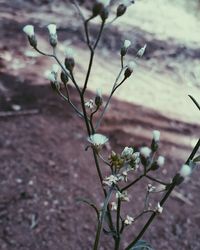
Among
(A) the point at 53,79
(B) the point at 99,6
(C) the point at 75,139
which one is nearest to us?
(B) the point at 99,6

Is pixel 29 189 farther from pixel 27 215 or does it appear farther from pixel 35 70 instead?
pixel 35 70

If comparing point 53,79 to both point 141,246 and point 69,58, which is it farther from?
point 141,246

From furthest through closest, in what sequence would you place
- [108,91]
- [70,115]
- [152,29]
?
1. [152,29]
2. [108,91]
3. [70,115]

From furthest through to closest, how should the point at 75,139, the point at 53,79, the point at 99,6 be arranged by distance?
the point at 75,139 < the point at 53,79 < the point at 99,6

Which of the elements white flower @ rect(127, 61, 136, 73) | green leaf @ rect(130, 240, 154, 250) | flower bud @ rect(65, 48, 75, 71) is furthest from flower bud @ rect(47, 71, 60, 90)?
green leaf @ rect(130, 240, 154, 250)

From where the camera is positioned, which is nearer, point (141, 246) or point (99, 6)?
point (99, 6)

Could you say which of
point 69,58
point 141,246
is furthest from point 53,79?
point 141,246

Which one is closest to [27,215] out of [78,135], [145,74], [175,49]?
[78,135]

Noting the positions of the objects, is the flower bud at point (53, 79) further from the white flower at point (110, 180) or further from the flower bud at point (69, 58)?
the white flower at point (110, 180)
